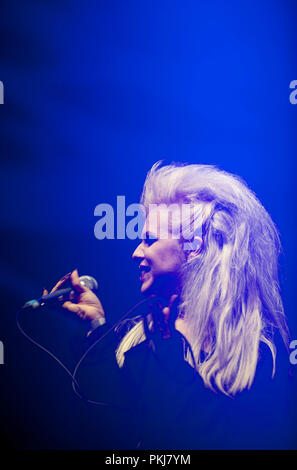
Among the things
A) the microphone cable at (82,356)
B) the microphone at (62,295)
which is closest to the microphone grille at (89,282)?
the microphone at (62,295)

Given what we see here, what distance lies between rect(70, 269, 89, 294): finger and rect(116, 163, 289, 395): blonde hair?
0.26 metres

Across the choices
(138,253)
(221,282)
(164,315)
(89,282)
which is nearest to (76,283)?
(89,282)

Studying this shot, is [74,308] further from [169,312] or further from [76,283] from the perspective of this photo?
[169,312]

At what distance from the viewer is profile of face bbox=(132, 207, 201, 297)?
1445 mm

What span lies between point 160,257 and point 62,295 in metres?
0.43

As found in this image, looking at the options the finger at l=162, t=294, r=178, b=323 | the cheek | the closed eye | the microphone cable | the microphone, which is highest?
the closed eye

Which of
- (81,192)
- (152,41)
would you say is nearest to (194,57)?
(152,41)

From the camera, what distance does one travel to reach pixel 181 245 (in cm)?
144

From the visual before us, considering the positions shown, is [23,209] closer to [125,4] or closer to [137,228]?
[137,228]

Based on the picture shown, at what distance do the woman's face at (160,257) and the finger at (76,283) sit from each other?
244mm

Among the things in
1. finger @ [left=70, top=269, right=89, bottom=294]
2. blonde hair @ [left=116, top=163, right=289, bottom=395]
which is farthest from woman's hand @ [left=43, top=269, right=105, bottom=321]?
blonde hair @ [left=116, top=163, right=289, bottom=395]

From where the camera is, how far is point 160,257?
4.76 ft

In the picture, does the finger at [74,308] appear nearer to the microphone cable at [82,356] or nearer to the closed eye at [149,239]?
the microphone cable at [82,356]

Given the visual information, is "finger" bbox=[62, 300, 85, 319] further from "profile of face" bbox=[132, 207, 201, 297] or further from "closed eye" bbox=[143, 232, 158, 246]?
"closed eye" bbox=[143, 232, 158, 246]
